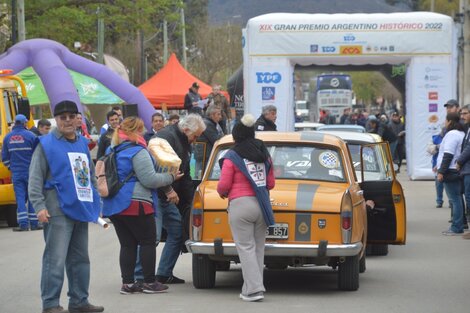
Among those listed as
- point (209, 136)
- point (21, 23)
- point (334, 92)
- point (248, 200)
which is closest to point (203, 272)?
point (248, 200)

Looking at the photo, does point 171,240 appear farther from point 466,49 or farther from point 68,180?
point 466,49

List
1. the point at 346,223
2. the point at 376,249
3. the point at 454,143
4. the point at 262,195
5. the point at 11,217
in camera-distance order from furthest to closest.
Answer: the point at 11,217 < the point at 454,143 < the point at 376,249 < the point at 346,223 < the point at 262,195

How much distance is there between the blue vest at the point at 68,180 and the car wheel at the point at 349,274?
9.08 ft

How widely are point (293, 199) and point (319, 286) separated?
1.35m

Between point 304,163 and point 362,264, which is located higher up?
point 304,163

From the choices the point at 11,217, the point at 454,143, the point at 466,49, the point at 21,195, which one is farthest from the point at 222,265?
the point at 466,49

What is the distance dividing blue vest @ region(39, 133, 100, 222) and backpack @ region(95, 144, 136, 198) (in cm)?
93

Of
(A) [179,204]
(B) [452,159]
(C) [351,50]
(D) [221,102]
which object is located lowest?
(A) [179,204]

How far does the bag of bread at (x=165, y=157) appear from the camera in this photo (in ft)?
36.5

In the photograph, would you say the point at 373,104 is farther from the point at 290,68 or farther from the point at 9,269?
the point at 9,269

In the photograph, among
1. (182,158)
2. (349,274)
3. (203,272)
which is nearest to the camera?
(349,274)

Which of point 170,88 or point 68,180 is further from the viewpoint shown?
point 170,88

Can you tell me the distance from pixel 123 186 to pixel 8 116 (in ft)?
34.7

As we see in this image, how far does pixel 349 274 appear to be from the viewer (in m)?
11.4
